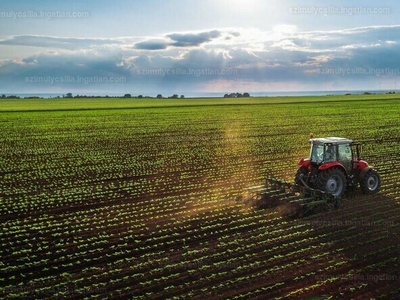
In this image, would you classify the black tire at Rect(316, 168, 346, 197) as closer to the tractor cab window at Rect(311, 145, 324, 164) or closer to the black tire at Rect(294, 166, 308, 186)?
the tractor cab window at Rect(311, 145, 324, 164)

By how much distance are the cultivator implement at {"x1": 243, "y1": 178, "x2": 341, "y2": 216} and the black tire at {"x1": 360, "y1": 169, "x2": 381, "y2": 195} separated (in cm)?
154

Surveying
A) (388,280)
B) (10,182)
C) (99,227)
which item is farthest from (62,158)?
(388,280)

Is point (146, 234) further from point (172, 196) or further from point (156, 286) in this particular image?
point (172, 196)

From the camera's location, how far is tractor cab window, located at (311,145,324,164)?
1441 centimetres

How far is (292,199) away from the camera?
1360 cm

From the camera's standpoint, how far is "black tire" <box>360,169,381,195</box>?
48.4 ft

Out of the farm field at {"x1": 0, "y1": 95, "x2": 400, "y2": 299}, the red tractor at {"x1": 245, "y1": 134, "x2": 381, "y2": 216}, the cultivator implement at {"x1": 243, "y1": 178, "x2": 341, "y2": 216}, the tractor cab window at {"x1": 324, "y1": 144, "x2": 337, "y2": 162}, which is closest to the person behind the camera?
the farm field at {"x1": 0, "y1": 95, "x2": 400, "y2": 299}

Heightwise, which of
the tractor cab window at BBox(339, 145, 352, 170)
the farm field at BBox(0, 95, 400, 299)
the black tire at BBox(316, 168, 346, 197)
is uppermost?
the tractor cab window at BBox(339, 145, 352, 170)

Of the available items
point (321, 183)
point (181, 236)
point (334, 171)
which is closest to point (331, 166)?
point (334, 171)

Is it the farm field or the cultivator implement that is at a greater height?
the cultivator implement

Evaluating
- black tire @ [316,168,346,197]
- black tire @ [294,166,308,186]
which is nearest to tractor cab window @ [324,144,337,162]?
black tire @ [316,168,346,197]

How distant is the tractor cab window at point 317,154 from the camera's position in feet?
47.3

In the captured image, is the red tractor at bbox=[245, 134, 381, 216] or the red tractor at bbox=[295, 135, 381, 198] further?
the red tractor at bbox=[295, 135, 381, 198]

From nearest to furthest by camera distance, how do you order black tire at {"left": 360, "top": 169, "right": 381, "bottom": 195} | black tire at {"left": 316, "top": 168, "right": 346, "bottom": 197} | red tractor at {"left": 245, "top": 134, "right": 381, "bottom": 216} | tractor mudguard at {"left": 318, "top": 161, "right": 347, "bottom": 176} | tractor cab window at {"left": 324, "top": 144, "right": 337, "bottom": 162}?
1. red tractor at {"left": 245, "top": 134, "right": 381, "bottom": 216}
2. black tire at {"left": 316, "top": 168, "right": 346, "bottom": 197}
3. tractor mudguard at {"left": 318, "top": 161, "right": 347, "bottom": 176}
4. tractor cab window at {"left": 324, "top": 144, "right": 337, "bottom": 162}
5. black tire at {"left": 360, "top": 169, "right": 381, "bottom": 195}
